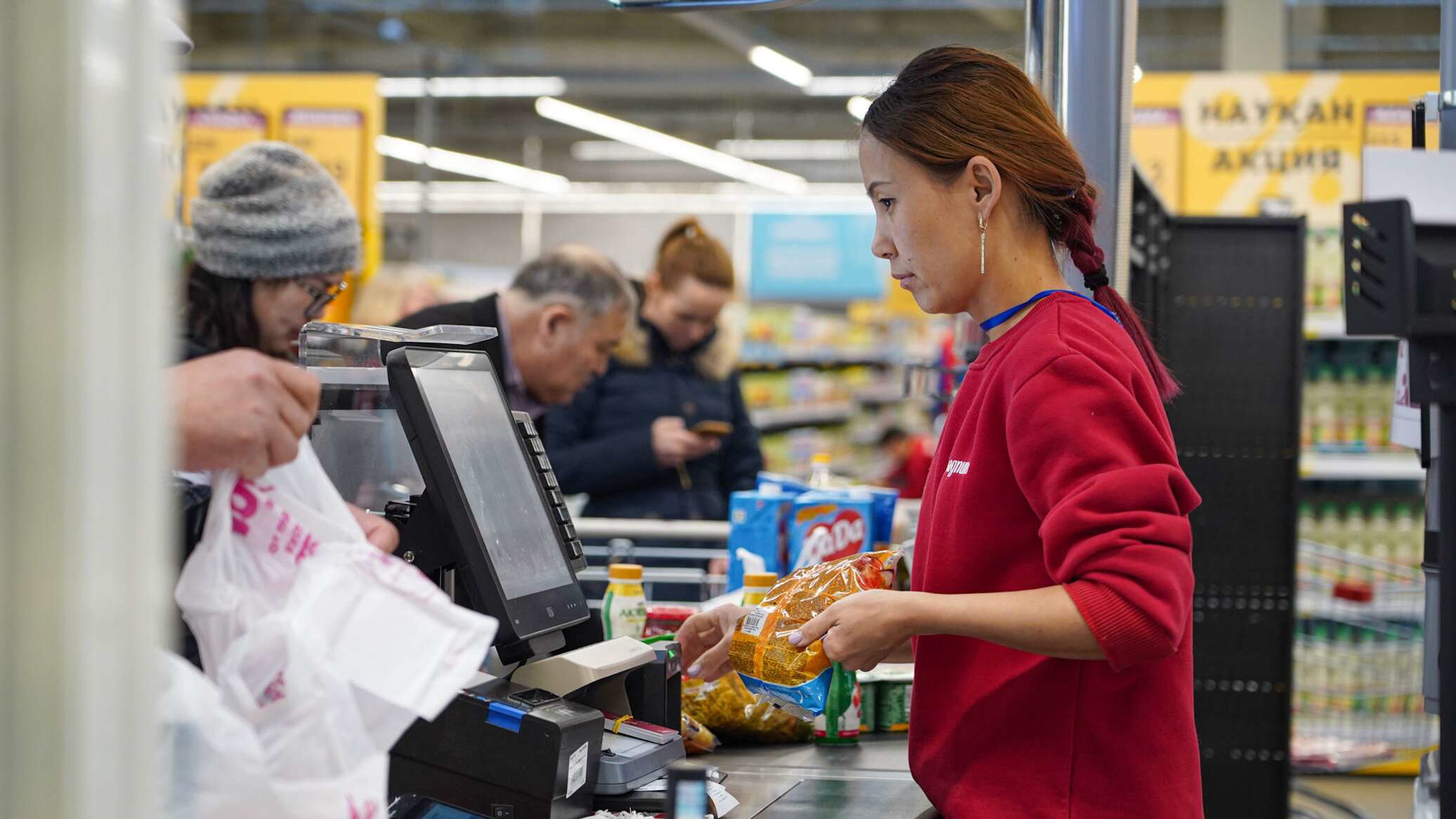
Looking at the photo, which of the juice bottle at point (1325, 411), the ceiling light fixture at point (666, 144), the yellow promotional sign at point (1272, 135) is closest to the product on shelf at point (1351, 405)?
the juice bottle at point (1325, 411)

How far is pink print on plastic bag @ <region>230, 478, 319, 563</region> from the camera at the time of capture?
1.10m

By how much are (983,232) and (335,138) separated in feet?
22.1

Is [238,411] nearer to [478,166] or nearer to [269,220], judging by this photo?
[269,220]

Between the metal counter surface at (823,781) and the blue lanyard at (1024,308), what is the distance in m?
0.60

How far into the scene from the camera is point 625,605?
215cm

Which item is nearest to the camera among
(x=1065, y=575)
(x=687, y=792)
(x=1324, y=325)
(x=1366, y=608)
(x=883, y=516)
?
(x=687, y=792)

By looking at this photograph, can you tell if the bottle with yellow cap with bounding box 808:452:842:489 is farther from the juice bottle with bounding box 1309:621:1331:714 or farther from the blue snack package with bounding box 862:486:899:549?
the juice bottle with bounding box 1309:621:1331:714

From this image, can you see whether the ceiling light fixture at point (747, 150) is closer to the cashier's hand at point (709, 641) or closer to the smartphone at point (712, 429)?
the smartphone at point (712, 429)

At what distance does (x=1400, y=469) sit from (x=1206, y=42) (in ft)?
29.8

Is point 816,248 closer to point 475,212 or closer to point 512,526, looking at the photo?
point 475,212

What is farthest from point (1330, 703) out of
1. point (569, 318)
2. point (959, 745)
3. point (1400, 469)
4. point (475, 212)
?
point (475, 212)

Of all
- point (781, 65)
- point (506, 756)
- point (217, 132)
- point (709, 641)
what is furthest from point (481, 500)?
point (781, 65)

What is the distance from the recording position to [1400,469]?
609cm

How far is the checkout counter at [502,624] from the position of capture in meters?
1.41
